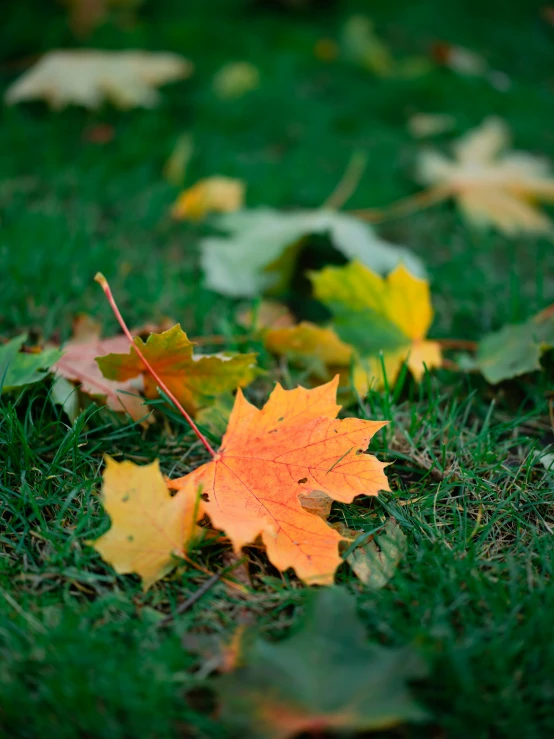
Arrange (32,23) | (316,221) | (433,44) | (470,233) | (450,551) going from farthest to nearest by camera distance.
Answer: (433,44) → (32,23) → (470,233) → (316,221) → (450,551)

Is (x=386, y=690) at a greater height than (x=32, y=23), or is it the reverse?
(x=32, y=23)

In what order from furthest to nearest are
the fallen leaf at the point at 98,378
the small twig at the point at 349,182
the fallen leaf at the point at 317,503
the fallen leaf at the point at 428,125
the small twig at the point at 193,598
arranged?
the fallen leaf at the point at 428,125 < the small twig at the point at 349,182 < the fallen leaf at the point at 98,378 < the fallen leaf at the point at 317,503 < the small twig at the point at 193,598

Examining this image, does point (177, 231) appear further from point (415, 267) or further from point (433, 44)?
point (433, 44)

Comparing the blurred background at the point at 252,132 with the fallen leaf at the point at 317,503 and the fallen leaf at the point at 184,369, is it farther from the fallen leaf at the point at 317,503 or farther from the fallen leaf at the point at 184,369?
the fallen leaf at the point at 317,503

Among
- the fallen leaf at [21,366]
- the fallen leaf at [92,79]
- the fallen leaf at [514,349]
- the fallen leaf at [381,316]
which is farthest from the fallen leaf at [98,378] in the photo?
the fallen leaf at [92,79]

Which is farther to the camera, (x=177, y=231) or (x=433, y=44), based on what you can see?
(x=433, y=44)

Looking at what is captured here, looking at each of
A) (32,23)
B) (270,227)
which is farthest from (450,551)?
(32,23)

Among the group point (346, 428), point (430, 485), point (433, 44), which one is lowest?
point (430, 485)

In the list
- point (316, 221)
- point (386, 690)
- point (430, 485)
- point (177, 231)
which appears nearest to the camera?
point (386, 690)
